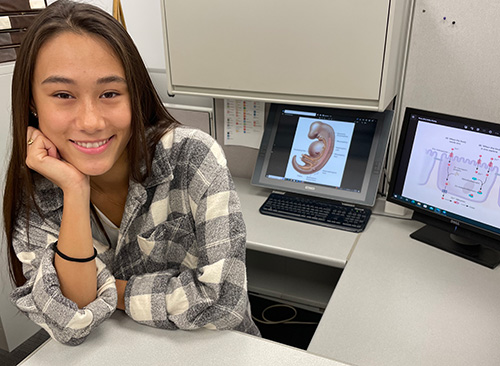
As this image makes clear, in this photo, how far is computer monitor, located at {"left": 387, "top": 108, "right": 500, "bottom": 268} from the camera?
48.9 inches

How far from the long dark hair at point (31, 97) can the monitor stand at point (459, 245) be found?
89cm

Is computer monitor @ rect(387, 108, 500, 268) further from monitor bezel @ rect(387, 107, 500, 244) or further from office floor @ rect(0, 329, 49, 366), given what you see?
office floor @ rect(0, 329, 49, 366)

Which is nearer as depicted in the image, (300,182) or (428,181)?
(428,181)

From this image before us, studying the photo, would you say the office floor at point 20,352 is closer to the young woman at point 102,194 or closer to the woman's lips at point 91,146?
the young woman at point 102,194

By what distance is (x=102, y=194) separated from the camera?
3.45ft

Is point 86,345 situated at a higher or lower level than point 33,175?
lower

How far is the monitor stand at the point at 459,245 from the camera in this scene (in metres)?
1.28

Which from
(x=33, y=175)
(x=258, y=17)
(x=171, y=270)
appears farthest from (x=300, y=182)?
(x=33, y=175)

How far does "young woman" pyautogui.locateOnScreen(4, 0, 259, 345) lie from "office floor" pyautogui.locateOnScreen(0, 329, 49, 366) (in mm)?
1127

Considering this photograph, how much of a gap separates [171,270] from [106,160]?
12.6 inches

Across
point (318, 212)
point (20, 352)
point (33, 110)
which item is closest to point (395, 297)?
point (318, 212)

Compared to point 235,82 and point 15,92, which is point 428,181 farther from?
point 15,92

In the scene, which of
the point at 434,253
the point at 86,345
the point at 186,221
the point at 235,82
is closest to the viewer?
the point at 86,345

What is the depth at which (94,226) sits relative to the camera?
1.02m
